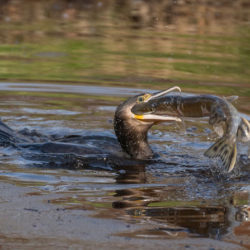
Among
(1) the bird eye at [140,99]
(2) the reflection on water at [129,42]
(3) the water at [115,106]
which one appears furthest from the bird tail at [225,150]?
(2) the reflection on water at [129,42]

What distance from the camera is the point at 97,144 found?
276 inches

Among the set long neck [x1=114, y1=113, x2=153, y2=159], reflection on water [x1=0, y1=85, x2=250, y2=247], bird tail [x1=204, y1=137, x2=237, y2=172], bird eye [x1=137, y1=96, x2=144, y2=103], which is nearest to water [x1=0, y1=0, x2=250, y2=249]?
reflection on water [x1=0, y1=85, x2=250, y2=247]

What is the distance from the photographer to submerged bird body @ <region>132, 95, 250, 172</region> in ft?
16.5

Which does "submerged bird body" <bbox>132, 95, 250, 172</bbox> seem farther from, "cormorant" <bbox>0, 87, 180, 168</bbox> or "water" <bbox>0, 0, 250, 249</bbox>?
"water" <bbox>0, 0, 250, 249</bbox>

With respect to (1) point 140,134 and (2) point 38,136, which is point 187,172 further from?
(2) point 38,136

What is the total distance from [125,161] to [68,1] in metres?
10.8

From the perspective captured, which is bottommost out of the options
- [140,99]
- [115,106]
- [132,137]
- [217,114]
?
[115,106]

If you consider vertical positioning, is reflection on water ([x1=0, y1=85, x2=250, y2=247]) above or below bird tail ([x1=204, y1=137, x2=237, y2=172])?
below

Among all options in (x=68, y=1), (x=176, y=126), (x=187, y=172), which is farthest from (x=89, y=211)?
(x=68, y=1)

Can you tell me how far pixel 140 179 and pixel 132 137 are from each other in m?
0.81

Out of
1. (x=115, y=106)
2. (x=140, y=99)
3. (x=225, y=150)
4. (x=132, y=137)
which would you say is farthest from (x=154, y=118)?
(x=115, y=106)

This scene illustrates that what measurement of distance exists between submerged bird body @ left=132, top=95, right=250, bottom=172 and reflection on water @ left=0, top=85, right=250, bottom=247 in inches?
17.1

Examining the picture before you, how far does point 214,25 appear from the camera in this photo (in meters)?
14.9

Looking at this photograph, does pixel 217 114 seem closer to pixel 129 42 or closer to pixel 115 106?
pixel 115 106
